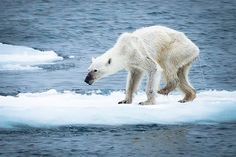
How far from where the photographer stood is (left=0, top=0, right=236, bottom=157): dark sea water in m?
9.68

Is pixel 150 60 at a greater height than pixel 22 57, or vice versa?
pixel 22 57

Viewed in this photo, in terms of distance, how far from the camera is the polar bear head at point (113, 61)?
1172 centimetres

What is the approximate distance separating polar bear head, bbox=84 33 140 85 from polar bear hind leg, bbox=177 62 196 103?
3.16ft

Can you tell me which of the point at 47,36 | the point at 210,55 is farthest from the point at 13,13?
the point at 210,55

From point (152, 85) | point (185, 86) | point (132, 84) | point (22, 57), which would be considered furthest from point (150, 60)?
point (22, 57)

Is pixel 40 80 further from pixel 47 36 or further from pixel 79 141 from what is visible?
pixel 47 36

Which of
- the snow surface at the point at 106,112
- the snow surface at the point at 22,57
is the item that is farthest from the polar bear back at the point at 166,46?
the snow surface at the point at 22,57

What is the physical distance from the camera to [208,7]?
3103 centimetres

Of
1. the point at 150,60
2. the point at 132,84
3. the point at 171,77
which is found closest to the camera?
the point at 150,60

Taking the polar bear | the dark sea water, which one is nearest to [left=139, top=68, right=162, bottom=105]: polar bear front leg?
the polar bear

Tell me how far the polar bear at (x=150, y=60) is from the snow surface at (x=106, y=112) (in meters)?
0.32

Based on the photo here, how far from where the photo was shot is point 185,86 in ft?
40.1

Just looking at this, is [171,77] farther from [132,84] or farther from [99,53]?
[99,53]

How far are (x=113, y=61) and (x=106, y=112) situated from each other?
1.23 metres
